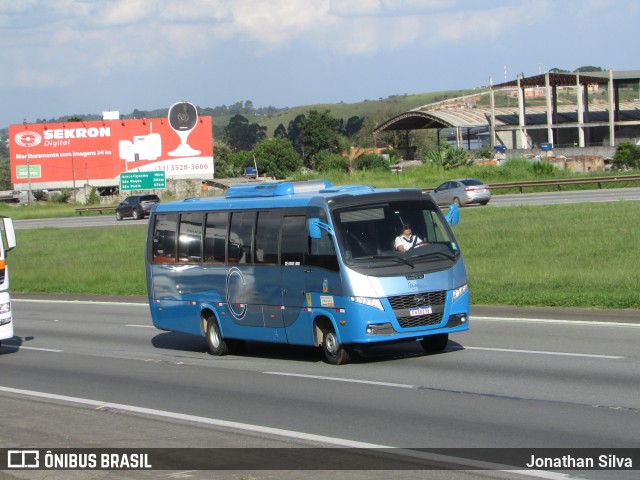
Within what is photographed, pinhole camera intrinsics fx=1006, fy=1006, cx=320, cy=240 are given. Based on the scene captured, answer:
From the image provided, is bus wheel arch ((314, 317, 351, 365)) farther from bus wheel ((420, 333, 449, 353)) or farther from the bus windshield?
bus wheel ((420, 333, 449, 353))

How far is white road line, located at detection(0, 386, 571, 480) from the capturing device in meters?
8.25

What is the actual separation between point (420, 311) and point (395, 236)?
4.03ft

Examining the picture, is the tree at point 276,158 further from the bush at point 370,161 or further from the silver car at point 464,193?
the silver car at point 464,193

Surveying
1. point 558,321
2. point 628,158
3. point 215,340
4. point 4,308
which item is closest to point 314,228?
point 215,340

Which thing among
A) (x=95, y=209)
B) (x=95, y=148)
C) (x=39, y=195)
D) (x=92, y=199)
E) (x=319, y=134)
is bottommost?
(x=95, y=209)

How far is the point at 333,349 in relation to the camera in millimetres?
14766

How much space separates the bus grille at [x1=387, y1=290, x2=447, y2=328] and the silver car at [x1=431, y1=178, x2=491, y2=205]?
37.4 m

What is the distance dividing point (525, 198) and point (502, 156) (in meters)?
42.3

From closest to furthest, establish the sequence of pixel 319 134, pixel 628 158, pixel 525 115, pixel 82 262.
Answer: pixel 82 262 < pixel 628 158 < pixel 525 115 < pixel 319 134

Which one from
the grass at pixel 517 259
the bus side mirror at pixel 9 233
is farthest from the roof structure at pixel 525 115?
the bus side mirror at pixel 9 233

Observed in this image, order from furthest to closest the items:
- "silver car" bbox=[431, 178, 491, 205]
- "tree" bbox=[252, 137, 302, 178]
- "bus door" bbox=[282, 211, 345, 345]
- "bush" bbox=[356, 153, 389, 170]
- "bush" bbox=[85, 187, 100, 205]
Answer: "tree" bbox=[252, 137, 302, 178] → "bush" bbox=[85, 187, 100, 205] → "bush" bbox=[356, 153, 389, 170] → "silver car" bbox=[431, 178, 491, 205] → "bus door" bbox=[282, 211, 345, 345]

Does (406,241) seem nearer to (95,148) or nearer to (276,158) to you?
(95,148)

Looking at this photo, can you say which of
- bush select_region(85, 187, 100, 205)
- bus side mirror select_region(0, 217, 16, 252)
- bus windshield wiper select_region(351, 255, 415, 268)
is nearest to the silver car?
bus side mirror select_region(0, 217, 16, 252)

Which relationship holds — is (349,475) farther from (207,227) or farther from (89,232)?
(89,232)
